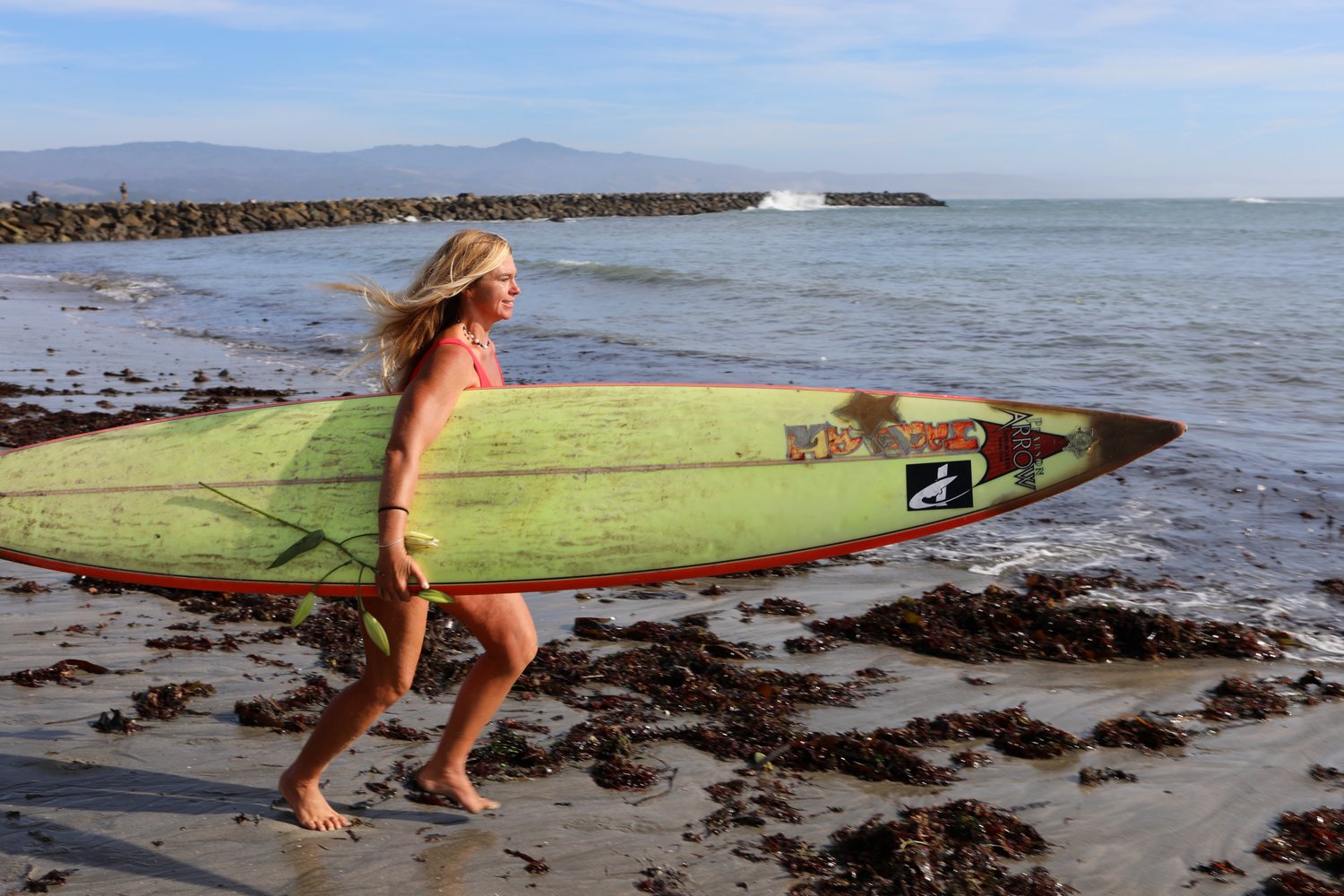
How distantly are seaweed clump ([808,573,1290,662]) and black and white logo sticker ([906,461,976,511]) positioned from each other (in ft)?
4.05

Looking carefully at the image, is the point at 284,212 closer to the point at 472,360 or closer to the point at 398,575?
the point at 472,360

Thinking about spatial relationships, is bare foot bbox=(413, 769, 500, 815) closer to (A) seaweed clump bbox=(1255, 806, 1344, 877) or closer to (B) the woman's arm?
(B) the woman's arm

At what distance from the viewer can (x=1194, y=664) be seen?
4297mm

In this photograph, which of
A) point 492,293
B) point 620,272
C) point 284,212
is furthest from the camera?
point 284,212

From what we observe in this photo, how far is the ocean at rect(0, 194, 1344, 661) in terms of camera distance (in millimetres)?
5910

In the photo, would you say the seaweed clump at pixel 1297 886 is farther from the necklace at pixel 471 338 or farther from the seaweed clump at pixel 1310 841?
the necklace at pixel 471 338

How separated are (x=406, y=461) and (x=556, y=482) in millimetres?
665

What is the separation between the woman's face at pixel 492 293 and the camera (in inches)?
109

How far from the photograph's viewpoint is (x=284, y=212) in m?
53.5

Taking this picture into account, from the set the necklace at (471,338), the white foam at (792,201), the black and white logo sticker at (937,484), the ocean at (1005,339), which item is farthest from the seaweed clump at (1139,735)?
the white foam at (792,201)

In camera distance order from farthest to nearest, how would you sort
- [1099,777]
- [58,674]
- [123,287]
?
[123,287] → [58,674] → [1099,777]

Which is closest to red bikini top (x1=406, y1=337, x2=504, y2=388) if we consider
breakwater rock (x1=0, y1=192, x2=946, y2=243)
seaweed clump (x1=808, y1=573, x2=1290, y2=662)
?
seaweed clump (x1=808, y1=573, x2=1290, y2=662)

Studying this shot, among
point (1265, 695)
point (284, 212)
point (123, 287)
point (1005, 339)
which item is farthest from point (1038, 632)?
point (284, 212)

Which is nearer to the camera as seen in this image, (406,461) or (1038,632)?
(406,461)
